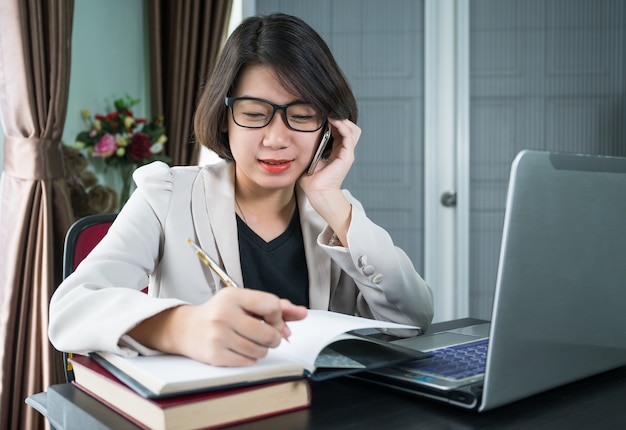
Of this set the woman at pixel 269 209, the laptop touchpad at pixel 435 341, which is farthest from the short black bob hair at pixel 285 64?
the laptop touchpad at pixel 435 341

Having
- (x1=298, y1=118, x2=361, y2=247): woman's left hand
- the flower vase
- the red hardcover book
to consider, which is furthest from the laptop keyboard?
the flower vase

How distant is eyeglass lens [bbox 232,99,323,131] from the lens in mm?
1221

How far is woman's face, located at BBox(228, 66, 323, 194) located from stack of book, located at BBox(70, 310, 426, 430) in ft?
1.58

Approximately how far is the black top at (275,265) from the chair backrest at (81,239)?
0.94ft

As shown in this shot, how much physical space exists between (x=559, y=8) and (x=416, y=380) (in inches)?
131

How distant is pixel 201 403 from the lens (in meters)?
0.64

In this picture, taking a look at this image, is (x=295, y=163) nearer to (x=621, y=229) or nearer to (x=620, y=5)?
(x=621, y=229)

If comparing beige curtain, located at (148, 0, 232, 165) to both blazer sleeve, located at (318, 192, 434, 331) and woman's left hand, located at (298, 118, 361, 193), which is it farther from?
blazer sleeve, located at (318, 192, 434, 331)

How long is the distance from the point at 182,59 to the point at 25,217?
1.33 m

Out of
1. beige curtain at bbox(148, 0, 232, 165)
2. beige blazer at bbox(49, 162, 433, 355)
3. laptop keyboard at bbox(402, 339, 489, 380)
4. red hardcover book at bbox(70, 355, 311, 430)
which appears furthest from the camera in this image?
beige curtain at bbox(148, 0, 232, 165)

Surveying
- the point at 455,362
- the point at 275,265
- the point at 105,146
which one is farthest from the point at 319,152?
the point at 105,146

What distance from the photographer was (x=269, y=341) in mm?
721

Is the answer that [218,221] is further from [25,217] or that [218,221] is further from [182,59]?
[182,59]

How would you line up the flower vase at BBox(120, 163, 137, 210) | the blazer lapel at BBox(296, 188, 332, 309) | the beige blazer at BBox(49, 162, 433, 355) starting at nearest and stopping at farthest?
the beige blazer at BBox(49, 162, 433, 355), the blazer lapel at BBox(296, 188, 332, 309), the flower vase at BBox(120, 163, 137, 210)
